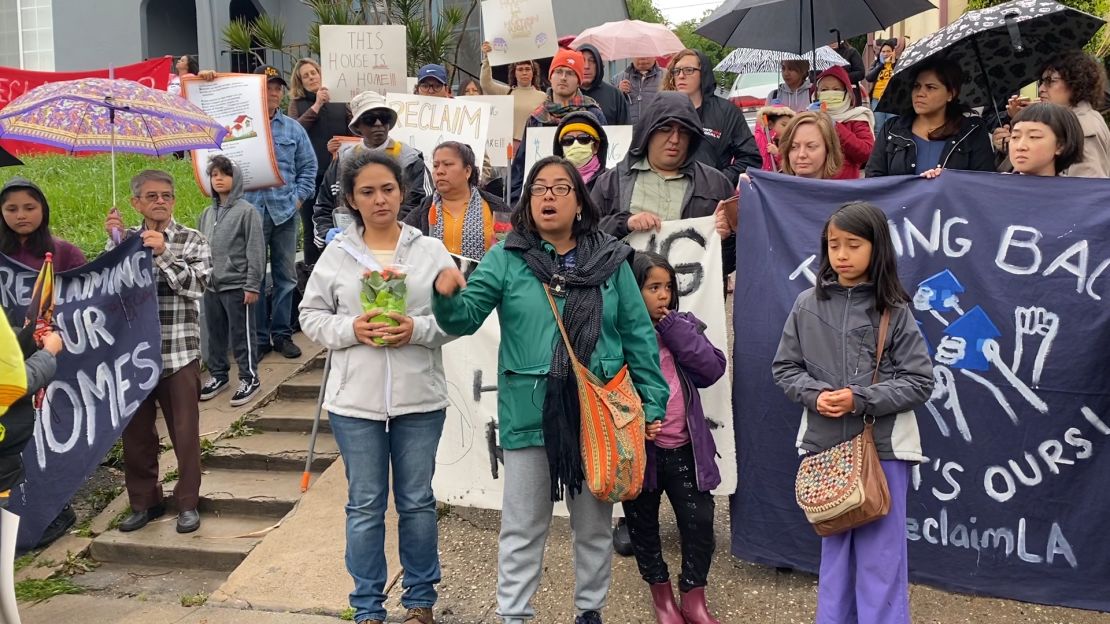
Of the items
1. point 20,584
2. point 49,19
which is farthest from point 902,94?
point 49,19

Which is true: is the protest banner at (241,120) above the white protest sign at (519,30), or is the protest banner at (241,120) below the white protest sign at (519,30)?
below

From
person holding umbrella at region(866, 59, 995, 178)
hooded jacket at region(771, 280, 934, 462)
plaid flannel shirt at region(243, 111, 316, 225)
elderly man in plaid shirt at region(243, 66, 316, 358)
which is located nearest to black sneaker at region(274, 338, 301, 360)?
elderly man in plaid shirt at region(243, 66, 316, 358)

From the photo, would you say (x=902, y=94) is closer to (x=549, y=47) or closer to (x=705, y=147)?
(x=705, y=147)

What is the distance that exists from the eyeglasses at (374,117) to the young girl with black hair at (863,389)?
3.65 meters

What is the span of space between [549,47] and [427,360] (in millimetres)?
4702

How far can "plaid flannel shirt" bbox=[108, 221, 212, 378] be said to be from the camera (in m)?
5.62

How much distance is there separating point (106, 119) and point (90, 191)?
6146 millimetres

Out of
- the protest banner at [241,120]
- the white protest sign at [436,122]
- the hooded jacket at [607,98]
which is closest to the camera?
the white protest sign at [436,122]

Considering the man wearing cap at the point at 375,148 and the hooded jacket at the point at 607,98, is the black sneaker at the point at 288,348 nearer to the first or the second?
the man wearing cap at the point at 375,148

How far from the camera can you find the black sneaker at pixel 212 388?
7105mm

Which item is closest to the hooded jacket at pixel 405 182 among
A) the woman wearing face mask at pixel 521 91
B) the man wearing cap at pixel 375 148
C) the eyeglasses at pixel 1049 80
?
the man wearing cap at pixel 375 148

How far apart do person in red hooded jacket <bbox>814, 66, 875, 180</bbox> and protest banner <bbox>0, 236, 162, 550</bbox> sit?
3.93m

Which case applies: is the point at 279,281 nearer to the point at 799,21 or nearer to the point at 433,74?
the point at 433,74

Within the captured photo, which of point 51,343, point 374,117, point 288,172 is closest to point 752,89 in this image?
point 288,172
